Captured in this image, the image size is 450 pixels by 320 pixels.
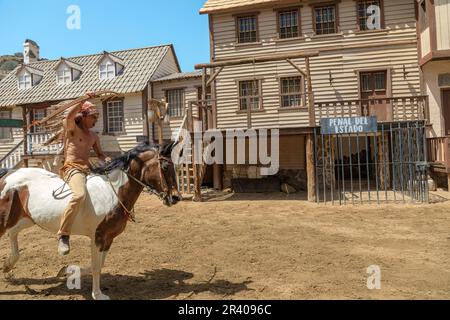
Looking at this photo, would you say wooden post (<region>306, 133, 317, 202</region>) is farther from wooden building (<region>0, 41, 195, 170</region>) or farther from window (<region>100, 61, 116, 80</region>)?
window (<region>100, 61, 116, 80</region>)

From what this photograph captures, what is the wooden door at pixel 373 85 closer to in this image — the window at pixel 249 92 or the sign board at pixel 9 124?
the window at pixel 249 92

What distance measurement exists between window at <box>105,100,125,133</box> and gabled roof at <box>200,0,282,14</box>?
7.61m

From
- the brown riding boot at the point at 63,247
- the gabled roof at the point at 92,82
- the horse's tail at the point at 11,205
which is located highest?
the gabled roof at the point at 92,82

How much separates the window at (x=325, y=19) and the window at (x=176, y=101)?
26.9 feet

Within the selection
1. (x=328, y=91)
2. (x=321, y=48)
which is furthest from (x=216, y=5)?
(x=328, y=91)

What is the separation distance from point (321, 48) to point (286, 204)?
8.46m

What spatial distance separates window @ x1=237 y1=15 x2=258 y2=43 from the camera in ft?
58.9

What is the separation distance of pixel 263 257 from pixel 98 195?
337 centimetres

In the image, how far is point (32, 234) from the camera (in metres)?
9.44

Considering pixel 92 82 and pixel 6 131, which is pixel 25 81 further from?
pixel 92 82

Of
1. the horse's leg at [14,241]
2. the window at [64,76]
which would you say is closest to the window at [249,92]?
the window at [64,76]

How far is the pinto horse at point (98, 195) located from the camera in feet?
15.6

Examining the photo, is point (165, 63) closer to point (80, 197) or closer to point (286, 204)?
point (286, 204)

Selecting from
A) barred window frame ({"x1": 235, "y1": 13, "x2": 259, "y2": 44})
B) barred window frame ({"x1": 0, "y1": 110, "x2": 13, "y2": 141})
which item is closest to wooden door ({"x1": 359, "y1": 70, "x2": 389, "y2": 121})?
barred window frame ({"x1": 235, "y1": 13, "x2": 259, "y2": 44})
